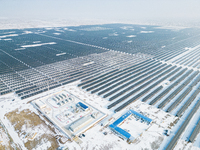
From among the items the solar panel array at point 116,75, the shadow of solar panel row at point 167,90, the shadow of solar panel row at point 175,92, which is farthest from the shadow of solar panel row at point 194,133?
the shadow of solar panel row at point 167,90

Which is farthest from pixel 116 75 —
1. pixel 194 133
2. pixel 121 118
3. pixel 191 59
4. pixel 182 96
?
pixel 191 59

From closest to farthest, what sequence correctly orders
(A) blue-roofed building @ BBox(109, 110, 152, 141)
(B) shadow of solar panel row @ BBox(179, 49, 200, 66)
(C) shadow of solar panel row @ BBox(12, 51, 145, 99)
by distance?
1. (A) blue-roofed building @ BBox(109, 110, 152, 141)
2. (C) shadow of solar panel row @ BBox(12, 51, 145, 99)
3. (B) shadow of solar panel row @ BBox(179, 49, 200, 66)

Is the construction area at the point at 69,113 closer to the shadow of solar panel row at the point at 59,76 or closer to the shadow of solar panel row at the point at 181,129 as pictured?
the shadow of solar panel row at the point at 59,76

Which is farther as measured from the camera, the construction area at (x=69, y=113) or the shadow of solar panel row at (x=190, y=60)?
the shadow of solar panel row at (x=190, y=60)

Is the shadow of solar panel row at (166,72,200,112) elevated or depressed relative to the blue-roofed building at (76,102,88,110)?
elevated

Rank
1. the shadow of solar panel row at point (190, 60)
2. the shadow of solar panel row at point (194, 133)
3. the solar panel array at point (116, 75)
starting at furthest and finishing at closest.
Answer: the shadow of solar panel row at point (190, 60)
the solar panel array at point (116, 75)
the shadow of solar panel row at point (194, 133)

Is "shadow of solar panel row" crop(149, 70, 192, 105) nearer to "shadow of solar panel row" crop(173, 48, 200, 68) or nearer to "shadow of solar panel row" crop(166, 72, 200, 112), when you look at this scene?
"shadow of solar panel row" crop(166, 72, 200, 112)

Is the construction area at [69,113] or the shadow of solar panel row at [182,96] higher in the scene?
the shadow of solar panel row at [182,96]

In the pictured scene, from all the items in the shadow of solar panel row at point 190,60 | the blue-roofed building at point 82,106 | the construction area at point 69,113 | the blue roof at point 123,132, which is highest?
the shadow of solar panel row at point 190,60

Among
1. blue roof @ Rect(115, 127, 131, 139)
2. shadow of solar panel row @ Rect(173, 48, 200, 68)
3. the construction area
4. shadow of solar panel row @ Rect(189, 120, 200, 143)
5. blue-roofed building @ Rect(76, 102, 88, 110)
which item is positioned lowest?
the construction area

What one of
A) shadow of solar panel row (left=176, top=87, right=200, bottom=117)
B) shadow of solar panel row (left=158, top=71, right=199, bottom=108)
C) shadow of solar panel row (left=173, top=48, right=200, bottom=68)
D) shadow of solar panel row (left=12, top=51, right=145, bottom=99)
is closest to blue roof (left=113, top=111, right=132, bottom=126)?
shadow of solar panel row (left=158, top=71, right=199, bottom=108)

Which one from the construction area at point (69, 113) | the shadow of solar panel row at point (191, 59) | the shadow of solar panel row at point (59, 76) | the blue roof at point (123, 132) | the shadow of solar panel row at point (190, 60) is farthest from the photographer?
the shadow of solar panel row at point (191, 59)

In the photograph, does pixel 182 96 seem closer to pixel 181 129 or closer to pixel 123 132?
pixel 181 129
